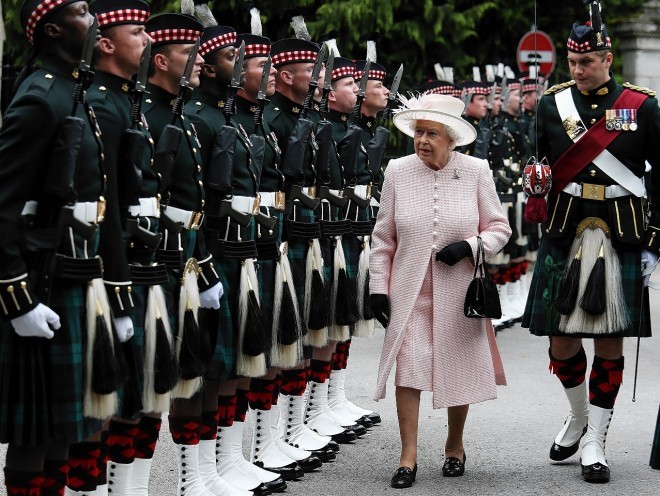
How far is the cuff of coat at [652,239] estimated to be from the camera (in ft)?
23.4

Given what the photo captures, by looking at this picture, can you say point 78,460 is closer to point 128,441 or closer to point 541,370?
point 128,441

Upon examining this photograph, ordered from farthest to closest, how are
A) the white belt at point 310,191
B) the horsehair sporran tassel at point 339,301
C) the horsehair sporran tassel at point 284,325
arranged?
the horsehair sporran tassel at point 339,301 → the white belt at point 310,191 → the horsehair sporran tassel at point 284,325

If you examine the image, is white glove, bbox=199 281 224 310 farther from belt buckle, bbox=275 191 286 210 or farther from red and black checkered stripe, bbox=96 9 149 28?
red and black checkered stripe, bbox=96 9 149 28

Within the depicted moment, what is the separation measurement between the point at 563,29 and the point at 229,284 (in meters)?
15.6

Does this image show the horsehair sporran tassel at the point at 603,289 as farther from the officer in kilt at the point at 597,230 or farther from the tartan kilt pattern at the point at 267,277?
the tartan kilt pattern at the point at 267,277

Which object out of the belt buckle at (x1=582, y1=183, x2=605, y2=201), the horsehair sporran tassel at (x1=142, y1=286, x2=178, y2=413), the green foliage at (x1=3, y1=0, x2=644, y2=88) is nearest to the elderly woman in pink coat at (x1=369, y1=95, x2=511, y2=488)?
the belt buckle at (x1=582, y1=183, x2=605, y2=201)

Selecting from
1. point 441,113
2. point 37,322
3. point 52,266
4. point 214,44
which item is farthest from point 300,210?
point 37,322

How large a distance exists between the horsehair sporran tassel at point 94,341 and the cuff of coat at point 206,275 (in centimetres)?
110

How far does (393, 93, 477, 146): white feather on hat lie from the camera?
22.8ft

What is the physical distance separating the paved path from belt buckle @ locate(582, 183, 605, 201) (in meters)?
1.36

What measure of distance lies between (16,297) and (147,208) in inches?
41.2

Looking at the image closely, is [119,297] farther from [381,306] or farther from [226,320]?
[381,306]

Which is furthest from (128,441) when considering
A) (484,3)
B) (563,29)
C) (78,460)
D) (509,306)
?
(563,29)

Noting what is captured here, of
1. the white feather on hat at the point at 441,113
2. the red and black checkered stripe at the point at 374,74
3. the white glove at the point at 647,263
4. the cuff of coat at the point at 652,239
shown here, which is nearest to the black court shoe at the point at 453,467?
the white glove at the point at 647,263
